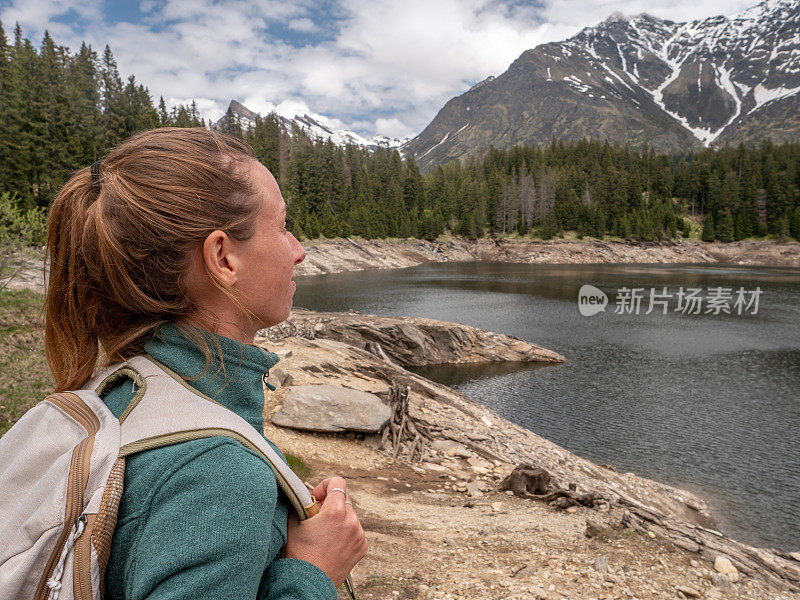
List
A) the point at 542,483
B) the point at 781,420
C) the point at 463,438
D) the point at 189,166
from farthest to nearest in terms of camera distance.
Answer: the point at 781,420 → the point at 463,438 → the point at 542,483 → the point at 189,166

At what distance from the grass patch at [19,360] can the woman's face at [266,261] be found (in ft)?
34.1

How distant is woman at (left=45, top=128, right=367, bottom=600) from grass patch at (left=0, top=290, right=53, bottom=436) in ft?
33.3

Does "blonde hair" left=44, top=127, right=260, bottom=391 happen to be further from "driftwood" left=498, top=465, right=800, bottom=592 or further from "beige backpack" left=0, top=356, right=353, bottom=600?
"driftwood" left=498, top=465, right=800, bottom=592

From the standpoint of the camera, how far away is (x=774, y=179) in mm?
105188

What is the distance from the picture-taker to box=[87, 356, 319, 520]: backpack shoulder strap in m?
1.11

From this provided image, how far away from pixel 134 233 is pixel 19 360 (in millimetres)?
16639

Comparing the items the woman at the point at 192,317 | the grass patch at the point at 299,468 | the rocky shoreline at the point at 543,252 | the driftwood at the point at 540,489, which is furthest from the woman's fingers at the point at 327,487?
the rocky shoreline at the point at 543,252

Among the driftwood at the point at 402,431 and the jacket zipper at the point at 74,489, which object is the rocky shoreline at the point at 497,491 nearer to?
the driftwood at the point at 402,431

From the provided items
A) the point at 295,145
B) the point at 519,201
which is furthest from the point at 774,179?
the point at 295,145

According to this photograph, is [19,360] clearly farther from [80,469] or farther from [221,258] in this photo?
[80,469]

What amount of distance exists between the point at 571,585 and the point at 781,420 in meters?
20.6

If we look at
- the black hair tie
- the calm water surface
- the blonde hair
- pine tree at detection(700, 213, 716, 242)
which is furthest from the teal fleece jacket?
pine tree at detection(700, 213, 716, 242)

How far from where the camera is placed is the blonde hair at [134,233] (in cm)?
136

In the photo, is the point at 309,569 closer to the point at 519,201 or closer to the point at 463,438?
the point at 463,438
